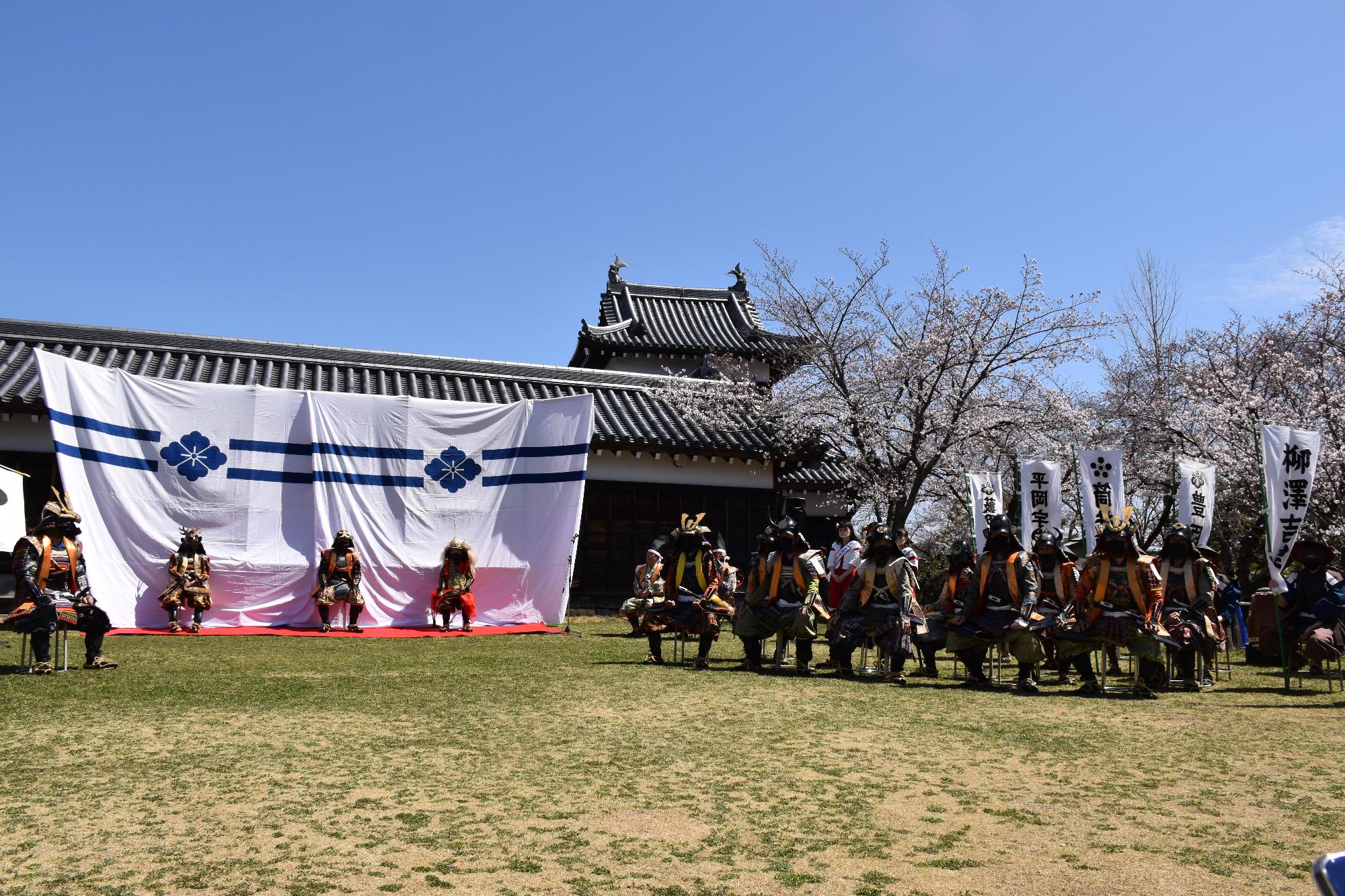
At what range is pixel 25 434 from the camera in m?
16.6

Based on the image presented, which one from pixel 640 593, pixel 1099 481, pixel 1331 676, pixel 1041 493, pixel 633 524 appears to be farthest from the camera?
pixel 633 524

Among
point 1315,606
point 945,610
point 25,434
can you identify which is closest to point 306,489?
point 25,434

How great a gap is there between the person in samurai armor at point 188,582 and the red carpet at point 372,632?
27 centimetres

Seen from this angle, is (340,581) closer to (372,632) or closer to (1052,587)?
(372,632)

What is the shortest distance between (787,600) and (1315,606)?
19.4ft

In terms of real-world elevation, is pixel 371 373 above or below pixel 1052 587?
above

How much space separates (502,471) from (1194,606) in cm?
1057

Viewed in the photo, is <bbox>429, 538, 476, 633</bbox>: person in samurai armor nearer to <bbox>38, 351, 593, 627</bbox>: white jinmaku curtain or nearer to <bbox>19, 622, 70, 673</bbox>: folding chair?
<bbox>38, 351, 593, 627</bbox>: white jinmaku curtain

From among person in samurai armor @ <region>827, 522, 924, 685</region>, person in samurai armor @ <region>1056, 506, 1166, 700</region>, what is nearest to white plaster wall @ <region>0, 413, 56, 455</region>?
person in samurai armor @ <region>827, 522, 924, 685</region>

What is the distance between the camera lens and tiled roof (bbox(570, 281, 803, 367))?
97.6 ft

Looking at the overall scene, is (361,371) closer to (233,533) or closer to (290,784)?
(233,533)

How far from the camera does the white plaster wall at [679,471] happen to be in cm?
1986

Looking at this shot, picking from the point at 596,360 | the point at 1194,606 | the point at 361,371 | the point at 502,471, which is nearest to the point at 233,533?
the point at 502,471

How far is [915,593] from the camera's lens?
10812mm
